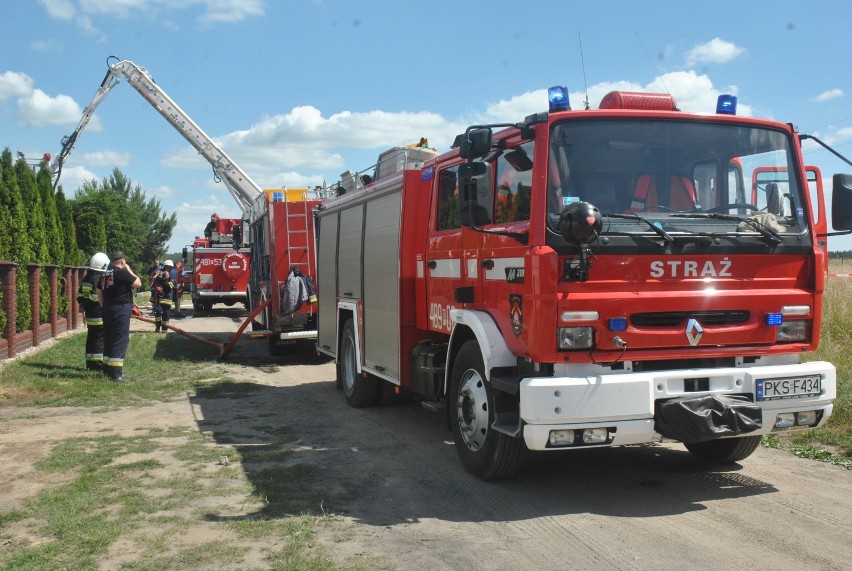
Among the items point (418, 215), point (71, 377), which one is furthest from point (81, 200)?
point (418, 215)

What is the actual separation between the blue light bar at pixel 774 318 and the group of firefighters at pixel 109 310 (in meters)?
8.97

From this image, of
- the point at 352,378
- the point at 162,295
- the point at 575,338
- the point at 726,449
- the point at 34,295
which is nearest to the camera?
the point at 575,338

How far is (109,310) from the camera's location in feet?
39.0

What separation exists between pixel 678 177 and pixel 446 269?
7.35ft

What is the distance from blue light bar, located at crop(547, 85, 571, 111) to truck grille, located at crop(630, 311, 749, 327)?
1511mm

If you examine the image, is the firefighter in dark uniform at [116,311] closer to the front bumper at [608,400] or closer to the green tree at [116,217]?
the front bumper at [608,400]

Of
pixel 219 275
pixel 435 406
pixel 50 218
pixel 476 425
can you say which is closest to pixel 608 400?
pixel 476 425

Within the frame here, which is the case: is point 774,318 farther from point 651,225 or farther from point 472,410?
point 472,410

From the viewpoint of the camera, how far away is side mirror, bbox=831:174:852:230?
19.2 ft

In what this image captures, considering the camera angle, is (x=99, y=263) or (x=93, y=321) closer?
(x=93, y=321)

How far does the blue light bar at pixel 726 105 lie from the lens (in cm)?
612

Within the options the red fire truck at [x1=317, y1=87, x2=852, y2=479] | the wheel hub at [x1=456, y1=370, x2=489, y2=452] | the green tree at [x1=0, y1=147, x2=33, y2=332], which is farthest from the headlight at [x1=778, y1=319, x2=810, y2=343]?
the green tree at [x1=0, y1=147, x2=33, y2=332]

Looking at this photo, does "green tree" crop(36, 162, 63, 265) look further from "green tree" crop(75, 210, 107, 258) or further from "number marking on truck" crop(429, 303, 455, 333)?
"number marking on truck" crop(429, 303, 455, 333)

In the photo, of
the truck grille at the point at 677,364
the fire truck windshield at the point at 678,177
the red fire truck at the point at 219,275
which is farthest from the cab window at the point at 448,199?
the red fire truck at the point at 219,275
